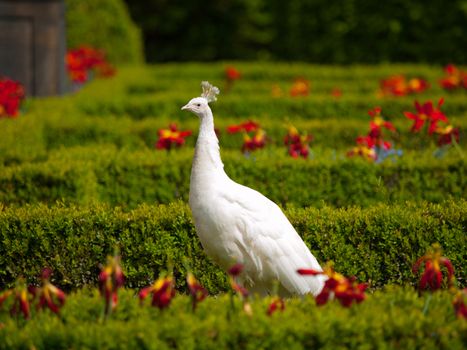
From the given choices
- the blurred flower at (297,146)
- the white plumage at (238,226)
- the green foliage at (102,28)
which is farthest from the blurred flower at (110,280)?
the green foliage at (102,28)

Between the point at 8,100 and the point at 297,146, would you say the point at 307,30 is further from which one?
the point at 297,146

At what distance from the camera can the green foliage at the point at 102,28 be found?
56.7 ft

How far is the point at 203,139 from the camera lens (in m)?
4.46

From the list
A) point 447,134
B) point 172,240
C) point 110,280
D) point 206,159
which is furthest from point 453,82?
point 110,280

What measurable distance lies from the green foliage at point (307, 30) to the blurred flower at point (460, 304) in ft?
61.0

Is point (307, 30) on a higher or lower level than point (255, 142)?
higher

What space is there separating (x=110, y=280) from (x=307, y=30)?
20761 millimetres

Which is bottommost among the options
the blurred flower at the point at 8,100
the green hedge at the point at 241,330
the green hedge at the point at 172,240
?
the green hedge at the point at 172,240

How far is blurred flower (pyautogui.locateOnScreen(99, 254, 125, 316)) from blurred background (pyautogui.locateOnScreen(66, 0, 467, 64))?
1423cm

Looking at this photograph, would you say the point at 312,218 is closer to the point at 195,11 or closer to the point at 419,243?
the point at 419,243

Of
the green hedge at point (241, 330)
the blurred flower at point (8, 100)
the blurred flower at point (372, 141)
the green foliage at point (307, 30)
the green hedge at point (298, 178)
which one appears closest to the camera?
the green hedge at point (241, 330)

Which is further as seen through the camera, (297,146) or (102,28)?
(102,28)

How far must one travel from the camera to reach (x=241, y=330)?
3.37 metres

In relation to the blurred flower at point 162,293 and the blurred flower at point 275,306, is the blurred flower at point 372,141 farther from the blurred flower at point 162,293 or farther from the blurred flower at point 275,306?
the blurred flower at point 162,293
